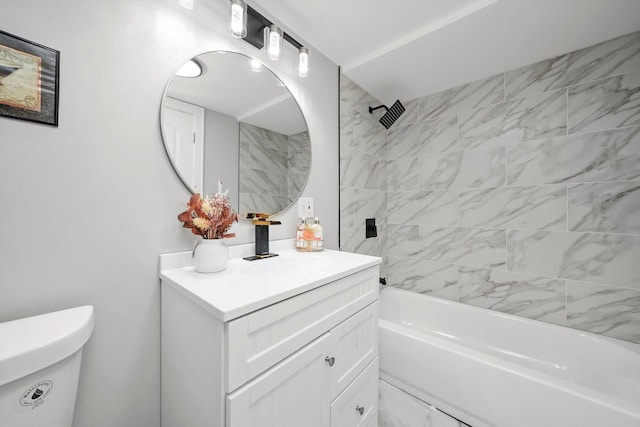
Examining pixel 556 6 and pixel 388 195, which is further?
pixel 388 195

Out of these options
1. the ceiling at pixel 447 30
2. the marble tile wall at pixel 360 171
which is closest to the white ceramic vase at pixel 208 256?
the marble tile wall at pixel 360 171

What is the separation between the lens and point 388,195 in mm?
2225

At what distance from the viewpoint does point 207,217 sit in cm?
86

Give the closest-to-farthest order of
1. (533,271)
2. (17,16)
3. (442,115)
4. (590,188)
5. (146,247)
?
(17,16), (146,247), (590,188), (533,271), (442,115)

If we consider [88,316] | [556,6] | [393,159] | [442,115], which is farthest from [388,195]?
[88,316]

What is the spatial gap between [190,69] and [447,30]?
1.34 metres

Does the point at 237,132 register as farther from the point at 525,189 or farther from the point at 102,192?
Result: the point at 525,189

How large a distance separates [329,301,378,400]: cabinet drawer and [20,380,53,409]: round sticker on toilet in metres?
0.73

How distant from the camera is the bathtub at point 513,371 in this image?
92cm

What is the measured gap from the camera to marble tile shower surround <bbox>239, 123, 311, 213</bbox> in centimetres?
116

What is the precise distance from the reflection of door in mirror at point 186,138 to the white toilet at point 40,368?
55cm

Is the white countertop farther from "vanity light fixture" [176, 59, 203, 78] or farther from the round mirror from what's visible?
"vanity light fixture" [176, 59, 203, 78]

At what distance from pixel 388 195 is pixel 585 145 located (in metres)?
1.27

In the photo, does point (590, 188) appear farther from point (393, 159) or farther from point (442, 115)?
point (393, 159)
